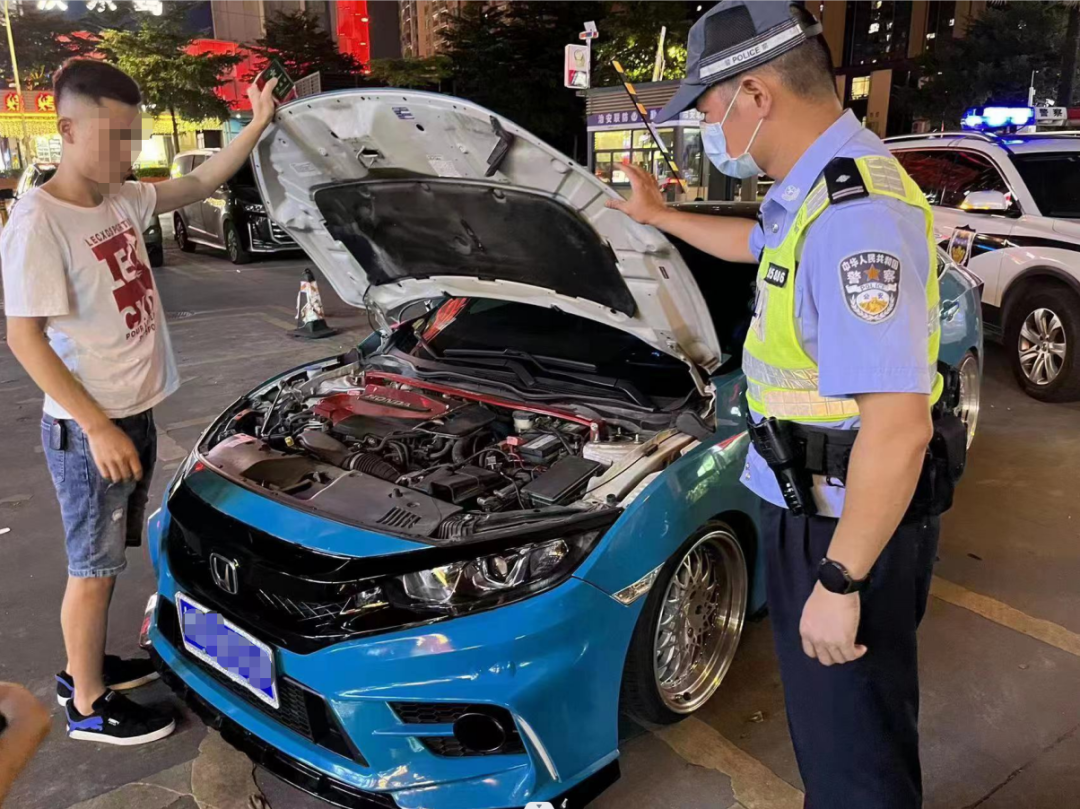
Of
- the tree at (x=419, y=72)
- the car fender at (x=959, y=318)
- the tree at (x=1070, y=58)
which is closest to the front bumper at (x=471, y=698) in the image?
the car fender at (x=959, y=318)

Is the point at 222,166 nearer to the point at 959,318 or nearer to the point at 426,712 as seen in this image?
the point at 426,712

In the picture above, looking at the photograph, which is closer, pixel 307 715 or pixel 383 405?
pixel 307 715

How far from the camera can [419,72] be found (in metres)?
29.3

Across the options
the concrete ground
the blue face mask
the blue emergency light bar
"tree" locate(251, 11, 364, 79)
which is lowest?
the concrete ground

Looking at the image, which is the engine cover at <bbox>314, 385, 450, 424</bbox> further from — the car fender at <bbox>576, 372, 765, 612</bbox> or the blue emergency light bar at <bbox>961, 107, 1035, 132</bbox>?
the blue emergency light bar at <bbox>961, 107, 1035, 132</bbox>

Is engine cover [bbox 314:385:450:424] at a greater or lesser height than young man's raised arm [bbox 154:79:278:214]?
A: lesser

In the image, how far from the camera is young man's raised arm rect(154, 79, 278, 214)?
277cm

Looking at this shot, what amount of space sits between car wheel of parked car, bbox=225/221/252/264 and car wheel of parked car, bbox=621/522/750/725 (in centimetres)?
1175

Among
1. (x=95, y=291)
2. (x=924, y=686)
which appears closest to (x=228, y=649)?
(x=95, y=291)

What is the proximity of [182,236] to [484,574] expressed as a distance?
47.5 ft

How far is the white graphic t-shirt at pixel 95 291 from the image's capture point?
7.32 feet

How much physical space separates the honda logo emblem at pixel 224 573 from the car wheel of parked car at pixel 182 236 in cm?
1354

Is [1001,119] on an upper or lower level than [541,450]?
upper

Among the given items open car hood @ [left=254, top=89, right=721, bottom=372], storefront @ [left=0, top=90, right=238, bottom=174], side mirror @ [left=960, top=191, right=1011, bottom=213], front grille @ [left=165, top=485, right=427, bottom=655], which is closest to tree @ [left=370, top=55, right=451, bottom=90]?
storefront @ [left=0, top=90, right=238, bottom=174]
